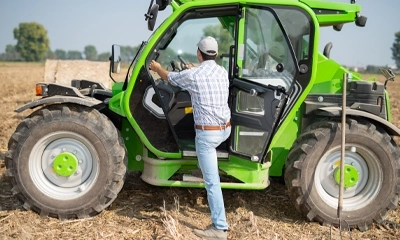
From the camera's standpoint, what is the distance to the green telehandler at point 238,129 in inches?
187

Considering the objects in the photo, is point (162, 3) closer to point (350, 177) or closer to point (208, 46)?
point (208, 46)

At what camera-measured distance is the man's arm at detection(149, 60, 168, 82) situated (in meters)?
4.64

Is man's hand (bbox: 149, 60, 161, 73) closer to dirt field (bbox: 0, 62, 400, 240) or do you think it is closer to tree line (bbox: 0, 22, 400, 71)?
dirt field (bbox: 0, 62, 400, 240)

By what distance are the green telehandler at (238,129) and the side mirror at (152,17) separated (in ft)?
0.04

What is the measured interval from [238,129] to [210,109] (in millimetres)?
658

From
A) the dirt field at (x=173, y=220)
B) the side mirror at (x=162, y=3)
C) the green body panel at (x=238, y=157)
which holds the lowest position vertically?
the dirt field at (x=173, y=220)

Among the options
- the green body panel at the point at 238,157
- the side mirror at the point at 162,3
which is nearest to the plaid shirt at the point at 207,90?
the green body panel at the point at 238,157

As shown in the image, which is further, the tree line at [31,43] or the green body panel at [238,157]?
the tree line at [31,43]

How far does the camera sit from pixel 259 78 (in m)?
4.83

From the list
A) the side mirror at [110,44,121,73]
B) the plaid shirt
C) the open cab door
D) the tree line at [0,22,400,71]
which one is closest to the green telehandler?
the open cab door

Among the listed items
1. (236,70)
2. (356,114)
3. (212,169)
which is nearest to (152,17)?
(236,70)

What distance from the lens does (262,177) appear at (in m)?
5.09

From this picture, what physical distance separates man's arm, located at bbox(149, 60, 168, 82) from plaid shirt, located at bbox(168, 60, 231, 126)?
0.62 ft

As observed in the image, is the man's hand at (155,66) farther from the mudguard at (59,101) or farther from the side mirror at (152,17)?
the mudguard at (59,101)
